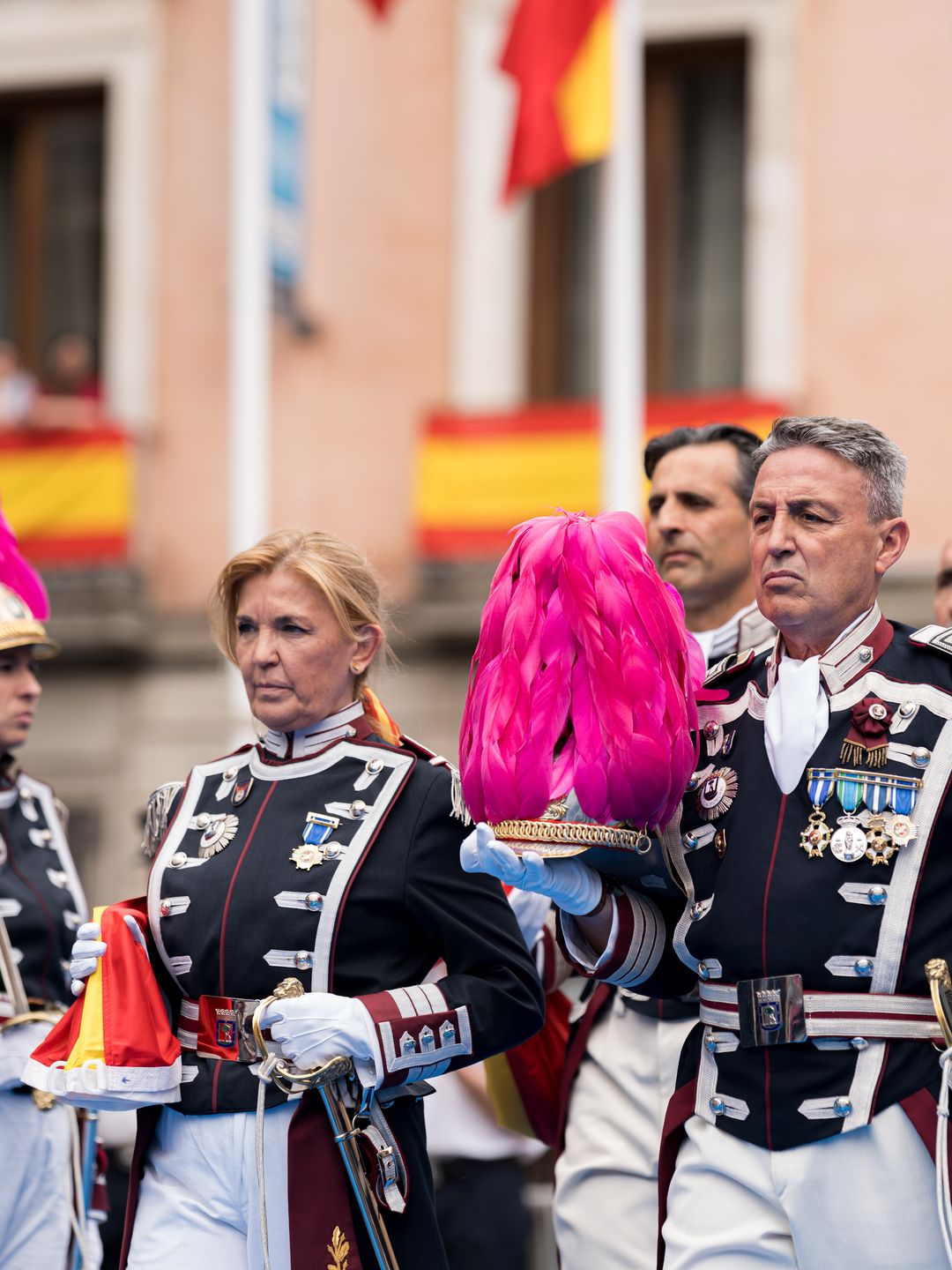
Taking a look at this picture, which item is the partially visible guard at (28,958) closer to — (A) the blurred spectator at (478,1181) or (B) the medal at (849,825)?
(A) the blurred spectator at (478,1181)

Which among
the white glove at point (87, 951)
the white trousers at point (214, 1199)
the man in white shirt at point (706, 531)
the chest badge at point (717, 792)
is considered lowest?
the white trousers at point (214, 1199)

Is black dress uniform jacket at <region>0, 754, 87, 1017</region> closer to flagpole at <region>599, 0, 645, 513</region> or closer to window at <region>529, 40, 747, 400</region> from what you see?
flagpole at <region>599, 0, 645, 513</region>

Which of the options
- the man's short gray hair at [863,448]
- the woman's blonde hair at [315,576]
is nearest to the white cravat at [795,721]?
the man's short gray hair at [863,448]

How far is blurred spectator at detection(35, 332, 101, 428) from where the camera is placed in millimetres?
13133

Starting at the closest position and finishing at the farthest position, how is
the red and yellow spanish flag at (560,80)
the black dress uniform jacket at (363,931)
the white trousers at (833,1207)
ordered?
the white trousers at (833,1207), the black dress uniform jacket at (363,931), the red and yellow spanish flag at (560,80)

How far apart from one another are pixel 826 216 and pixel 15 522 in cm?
523


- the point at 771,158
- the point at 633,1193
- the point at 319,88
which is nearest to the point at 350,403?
the point at 319,88

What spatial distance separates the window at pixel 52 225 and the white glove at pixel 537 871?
35.2 ft

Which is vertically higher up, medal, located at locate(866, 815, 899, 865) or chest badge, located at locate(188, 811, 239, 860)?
medal, located at locate(866, 815, 899, 865)

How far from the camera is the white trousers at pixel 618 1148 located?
4316 millimetres

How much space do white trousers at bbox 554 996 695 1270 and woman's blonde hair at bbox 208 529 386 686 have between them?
0.97 m

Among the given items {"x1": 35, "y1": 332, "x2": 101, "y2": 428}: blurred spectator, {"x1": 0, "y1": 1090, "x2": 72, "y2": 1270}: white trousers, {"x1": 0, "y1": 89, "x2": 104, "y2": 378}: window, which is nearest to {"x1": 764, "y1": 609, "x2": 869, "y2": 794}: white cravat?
{"x1": 0, "y1": 1090, "x2": 72, "y2": 1270}: white trousers

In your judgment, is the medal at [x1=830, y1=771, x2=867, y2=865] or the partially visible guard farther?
the partially visible guard

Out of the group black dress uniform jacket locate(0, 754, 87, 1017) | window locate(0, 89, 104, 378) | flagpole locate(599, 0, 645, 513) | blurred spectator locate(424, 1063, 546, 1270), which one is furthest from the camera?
window locate(0, 89, 104, 378)
